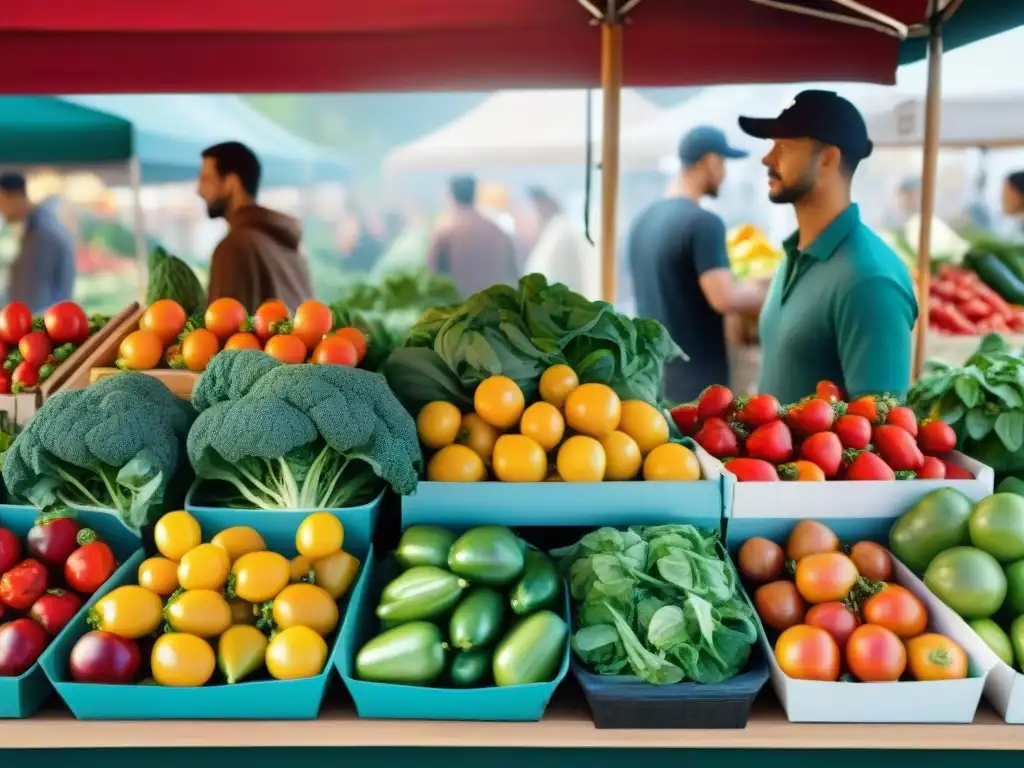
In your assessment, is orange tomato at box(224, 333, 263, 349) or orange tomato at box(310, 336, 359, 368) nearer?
orange tomato at box(310, 336, 359, 368)

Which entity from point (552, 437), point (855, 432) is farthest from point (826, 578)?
point (552, 437)

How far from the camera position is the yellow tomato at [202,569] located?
1.63m

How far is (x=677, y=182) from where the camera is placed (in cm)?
477

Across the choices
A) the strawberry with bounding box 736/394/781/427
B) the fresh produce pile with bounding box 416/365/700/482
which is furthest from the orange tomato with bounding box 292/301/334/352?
the strawberry with bounding box 736/394/781/427

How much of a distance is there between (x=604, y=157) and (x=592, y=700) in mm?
2821

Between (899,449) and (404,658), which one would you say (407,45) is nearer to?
(899,449)

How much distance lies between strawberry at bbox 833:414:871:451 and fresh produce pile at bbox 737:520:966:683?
0.29m

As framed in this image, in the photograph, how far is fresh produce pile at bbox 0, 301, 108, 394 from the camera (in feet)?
7.98

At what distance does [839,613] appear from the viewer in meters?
1.64

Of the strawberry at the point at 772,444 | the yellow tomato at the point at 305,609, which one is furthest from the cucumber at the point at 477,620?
the strawberry at the point at 772,444

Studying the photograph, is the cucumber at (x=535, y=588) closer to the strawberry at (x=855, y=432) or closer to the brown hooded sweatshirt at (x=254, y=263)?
the strawberry at (x=855, y=432)

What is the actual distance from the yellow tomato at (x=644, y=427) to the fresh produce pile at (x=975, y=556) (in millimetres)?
522

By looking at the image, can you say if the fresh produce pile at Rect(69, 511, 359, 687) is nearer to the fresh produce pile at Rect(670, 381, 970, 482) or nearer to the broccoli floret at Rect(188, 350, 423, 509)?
the broccoli floret at Rect(188, 350, 423, 509)

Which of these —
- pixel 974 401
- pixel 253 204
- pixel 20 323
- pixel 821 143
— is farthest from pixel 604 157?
pixel 20 323
